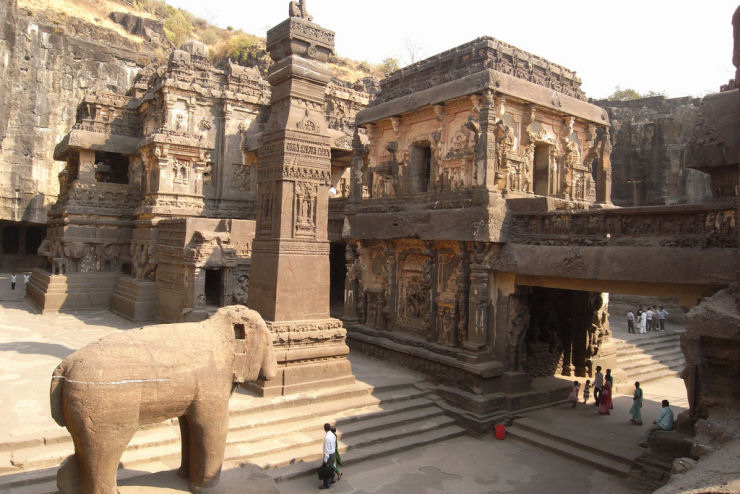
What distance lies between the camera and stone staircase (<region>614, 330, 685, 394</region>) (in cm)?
1434

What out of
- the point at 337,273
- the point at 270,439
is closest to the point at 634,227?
the point at 270,439

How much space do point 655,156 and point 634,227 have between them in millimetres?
21043

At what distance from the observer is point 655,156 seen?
2598cm

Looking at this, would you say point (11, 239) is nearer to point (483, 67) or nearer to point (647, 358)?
point (483, 67)

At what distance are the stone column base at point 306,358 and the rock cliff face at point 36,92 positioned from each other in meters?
23.5

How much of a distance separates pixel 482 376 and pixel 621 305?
53.4ft

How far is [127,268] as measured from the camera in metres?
19.1

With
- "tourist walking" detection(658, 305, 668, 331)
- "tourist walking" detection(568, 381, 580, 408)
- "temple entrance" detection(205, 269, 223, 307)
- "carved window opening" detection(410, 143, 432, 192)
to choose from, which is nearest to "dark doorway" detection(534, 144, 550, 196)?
"carved window opening" detection(410, 143, 432, 192)

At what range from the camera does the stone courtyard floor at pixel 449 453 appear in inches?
291

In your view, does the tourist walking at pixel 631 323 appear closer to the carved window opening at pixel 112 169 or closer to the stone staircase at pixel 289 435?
the stone staircase at pixel 289 435

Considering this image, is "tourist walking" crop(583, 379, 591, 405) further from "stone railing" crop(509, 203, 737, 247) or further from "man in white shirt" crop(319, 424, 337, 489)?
"man in white shirt" crop(319, 424, 337, 489)

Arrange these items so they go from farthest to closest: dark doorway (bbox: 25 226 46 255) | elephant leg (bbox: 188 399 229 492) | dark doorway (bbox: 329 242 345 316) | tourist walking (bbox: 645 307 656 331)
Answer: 1. dark doorway (bbox: 25 226 46 255)
2. dark doorway (bbox: 329 242 345 316)
3. tourist walking (bbox: 645 307 656 331)
4. elephant leg (bbox: 188 399 229 492)

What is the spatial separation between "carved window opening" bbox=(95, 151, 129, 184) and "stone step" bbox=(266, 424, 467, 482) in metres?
18.6

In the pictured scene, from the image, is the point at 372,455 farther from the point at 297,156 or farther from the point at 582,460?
the point at 297,156
